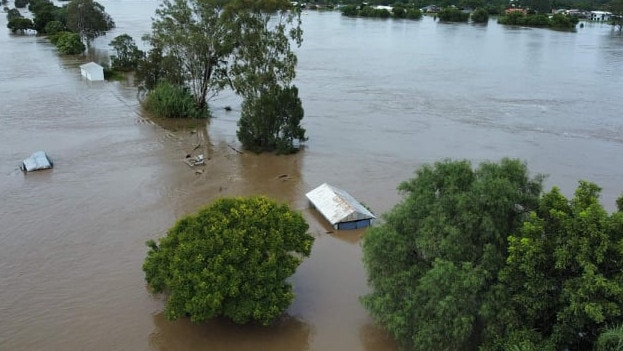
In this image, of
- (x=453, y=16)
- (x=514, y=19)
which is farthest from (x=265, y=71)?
(x=453, y=16)

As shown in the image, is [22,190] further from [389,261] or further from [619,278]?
[619,278]

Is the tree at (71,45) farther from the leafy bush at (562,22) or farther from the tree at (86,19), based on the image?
the leafy bush at (562,22)

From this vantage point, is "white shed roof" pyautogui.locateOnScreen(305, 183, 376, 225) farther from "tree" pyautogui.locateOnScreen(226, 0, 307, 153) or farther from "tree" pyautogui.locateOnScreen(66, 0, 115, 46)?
"tree" pyautogui.locateOnScreen(66, 0, 115, 46)

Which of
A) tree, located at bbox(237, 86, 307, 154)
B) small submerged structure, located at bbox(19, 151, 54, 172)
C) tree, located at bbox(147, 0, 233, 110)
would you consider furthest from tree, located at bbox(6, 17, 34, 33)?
tree, located at bbox(237, 86, 307, 154)

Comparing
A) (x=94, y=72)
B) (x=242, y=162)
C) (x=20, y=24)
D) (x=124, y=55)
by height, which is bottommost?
(x=242, y=162)

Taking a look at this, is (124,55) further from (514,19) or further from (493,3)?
(493,3)
